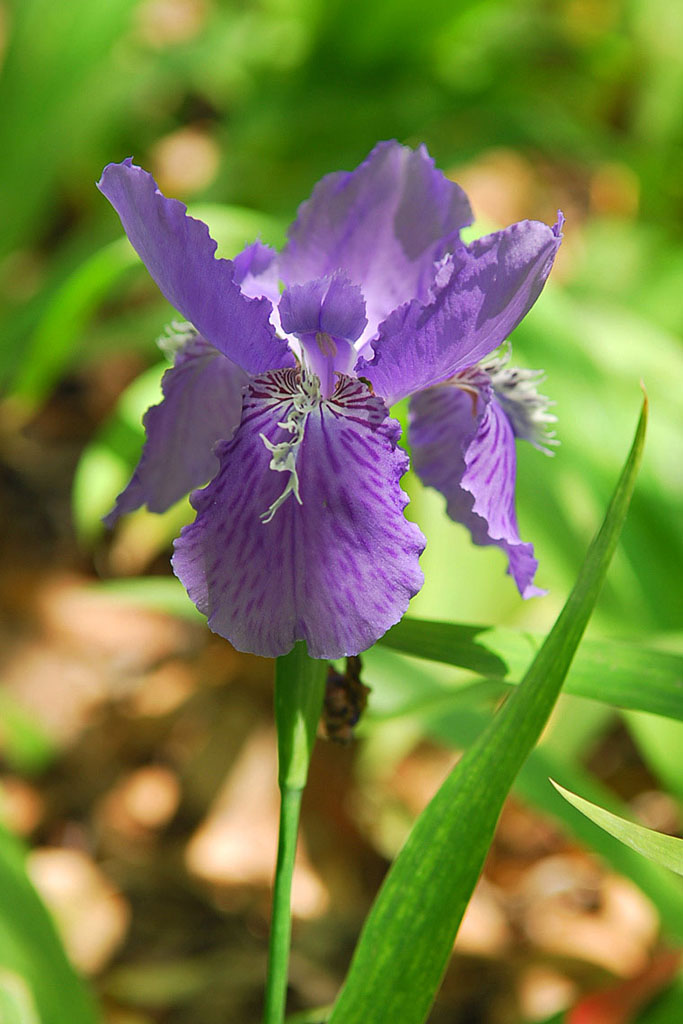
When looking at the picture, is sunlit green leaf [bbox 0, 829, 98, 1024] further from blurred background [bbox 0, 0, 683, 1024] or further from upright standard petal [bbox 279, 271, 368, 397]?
upright standard petal [bbox 279, 271, 368, 397]

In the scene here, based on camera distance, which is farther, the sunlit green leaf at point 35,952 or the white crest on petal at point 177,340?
the sunlit green leaf at point 35,952

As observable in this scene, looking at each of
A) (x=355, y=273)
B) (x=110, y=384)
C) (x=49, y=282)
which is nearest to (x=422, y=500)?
(x=355, y=273)

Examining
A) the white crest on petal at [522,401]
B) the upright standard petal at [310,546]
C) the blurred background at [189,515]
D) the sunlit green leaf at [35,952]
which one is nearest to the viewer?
the upright standard petal at [310,546]

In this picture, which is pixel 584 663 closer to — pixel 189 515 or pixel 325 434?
pixel 325 434

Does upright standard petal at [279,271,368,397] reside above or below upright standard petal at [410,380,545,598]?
above

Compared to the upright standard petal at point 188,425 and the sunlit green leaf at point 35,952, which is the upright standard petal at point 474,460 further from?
the sunlit green leaf at point 35,952

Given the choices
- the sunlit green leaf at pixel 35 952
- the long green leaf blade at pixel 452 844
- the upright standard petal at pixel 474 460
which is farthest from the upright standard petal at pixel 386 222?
the sunlit green leaf at pixel 35 952

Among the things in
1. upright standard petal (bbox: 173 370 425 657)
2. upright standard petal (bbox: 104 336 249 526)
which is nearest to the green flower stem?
upright standard petal (bbox: 173 370 425 657)
